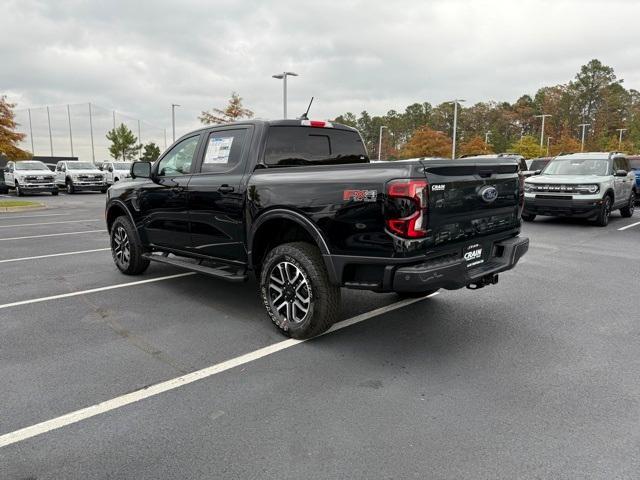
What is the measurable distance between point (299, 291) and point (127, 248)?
342 centimetres

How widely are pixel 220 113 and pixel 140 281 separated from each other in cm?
3497

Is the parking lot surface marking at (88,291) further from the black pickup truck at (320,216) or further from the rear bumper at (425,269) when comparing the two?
the rear bumper at (425,269)

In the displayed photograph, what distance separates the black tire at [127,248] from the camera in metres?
6.29

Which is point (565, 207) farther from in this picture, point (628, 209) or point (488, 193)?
point (488, 193)

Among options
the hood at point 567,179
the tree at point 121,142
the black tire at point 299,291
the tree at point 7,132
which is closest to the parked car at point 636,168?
the hood at point 567,179

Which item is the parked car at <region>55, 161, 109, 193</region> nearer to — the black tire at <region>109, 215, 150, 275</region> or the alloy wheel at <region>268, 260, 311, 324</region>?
the black tire at <region>109, 215, 150, 275</region>

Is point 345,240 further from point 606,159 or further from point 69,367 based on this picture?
point 606,159

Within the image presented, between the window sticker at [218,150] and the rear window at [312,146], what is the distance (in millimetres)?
526

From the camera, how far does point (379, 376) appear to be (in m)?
3.55

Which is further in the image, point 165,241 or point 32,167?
point 32,167

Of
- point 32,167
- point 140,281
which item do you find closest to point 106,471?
point 140,281

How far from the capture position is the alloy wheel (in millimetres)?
4094

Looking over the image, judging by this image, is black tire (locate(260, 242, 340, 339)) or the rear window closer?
black tire (locate(260, 242, 340, 339))

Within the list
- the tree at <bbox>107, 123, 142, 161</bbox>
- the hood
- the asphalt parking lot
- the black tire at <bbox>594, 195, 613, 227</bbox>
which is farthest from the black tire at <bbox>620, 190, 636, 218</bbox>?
the tree at <bbox>107, 123, 142, 161</bbox>
